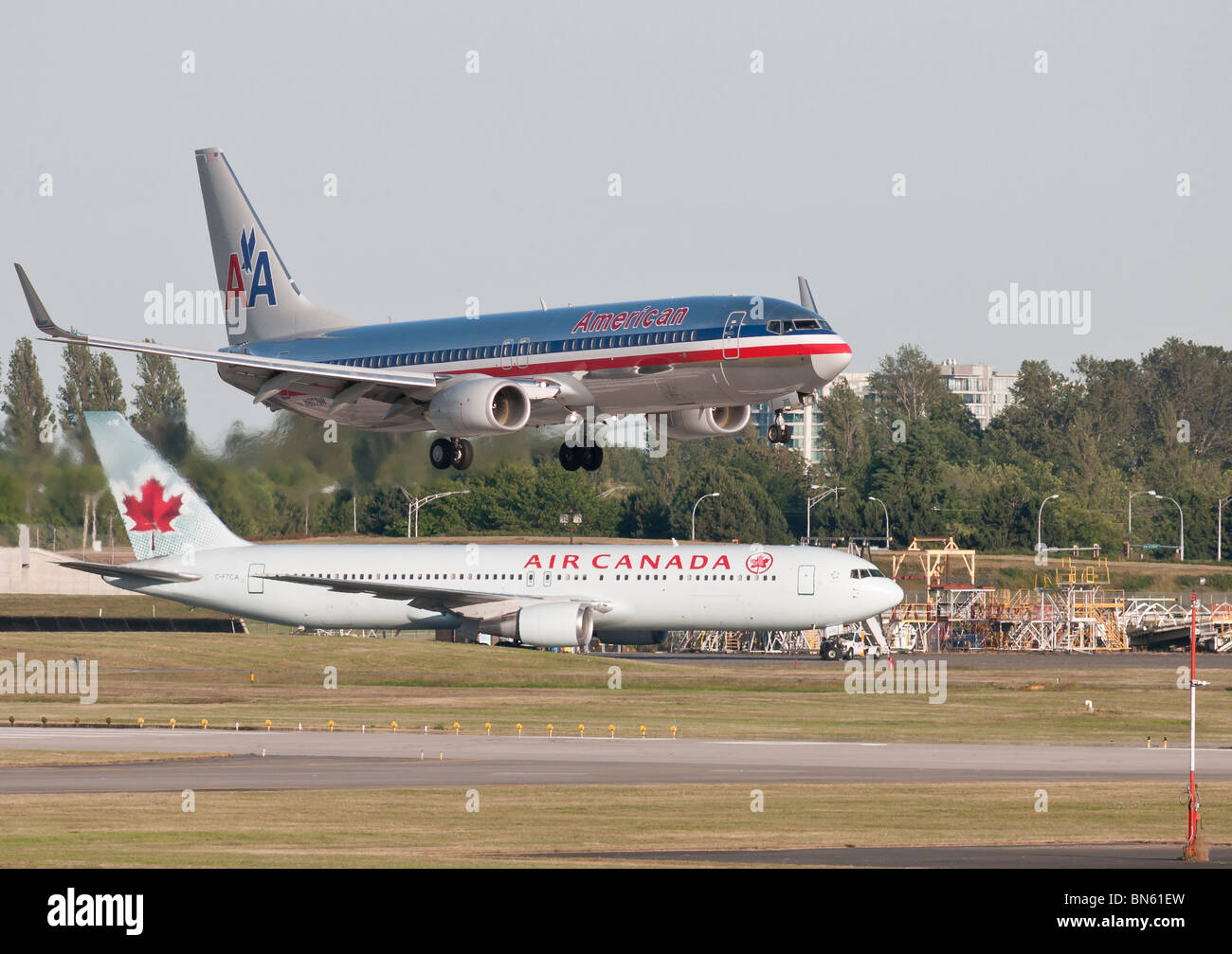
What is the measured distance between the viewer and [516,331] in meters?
47.2

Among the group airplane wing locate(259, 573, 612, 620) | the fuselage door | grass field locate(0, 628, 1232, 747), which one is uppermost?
the fuselage door

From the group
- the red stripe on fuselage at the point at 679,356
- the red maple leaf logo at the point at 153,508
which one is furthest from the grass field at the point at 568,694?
the red stripe on fuselage at the point at 679,356

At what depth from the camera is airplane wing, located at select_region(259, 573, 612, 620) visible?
303 ft

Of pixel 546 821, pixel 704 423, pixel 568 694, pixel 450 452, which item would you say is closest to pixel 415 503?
pixel 568 694

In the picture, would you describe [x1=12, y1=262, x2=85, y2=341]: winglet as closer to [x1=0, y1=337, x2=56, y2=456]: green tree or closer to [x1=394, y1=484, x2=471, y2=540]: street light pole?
[x1=0, y1=337, x2=56, y2=456]: green tree

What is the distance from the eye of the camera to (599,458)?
159 feet

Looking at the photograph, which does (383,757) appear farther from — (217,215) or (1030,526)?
(1030,526)

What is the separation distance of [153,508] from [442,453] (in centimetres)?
5063

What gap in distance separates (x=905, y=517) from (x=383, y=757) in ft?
402

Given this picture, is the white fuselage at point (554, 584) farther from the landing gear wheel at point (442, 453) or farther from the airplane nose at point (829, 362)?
the airplane nose at point (829, 362)

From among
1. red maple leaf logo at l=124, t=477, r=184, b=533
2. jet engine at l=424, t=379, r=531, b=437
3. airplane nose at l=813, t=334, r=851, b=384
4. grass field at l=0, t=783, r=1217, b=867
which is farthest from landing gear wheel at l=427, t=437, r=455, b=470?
red maple leaf logo at l=124, t=477, r=184, b=533

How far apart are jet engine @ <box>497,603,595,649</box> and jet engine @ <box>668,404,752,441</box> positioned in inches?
1680

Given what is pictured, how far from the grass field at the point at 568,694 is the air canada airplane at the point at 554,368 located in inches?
776
